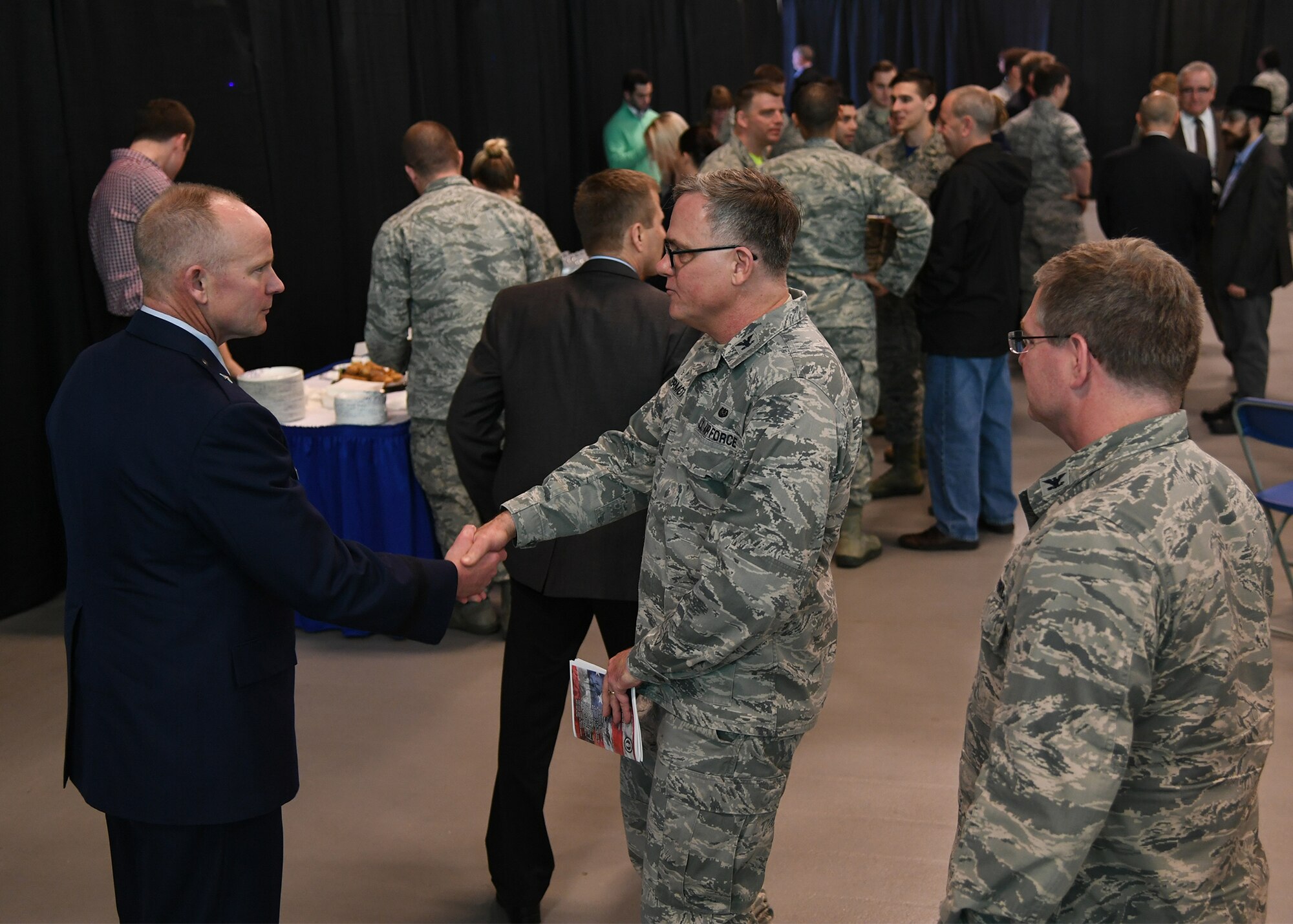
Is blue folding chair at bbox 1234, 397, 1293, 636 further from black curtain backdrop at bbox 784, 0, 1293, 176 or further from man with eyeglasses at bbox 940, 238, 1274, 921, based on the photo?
black curtain backdrop at bbox 784, 0, 1293, 176

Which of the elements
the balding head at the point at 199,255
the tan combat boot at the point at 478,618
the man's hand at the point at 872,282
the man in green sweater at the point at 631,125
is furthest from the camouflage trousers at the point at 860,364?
the man in green sweater at the point at 631,125

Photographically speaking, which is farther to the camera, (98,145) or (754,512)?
(98,145)

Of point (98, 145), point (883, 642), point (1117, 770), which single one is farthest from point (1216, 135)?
point (1117, 770)

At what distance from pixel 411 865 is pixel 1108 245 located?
89.7 inches

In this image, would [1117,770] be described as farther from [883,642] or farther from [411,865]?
[883,642]

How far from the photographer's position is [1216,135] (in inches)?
366

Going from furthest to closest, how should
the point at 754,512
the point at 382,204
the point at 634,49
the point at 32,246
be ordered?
the point at 634,49, the point at 382,204, the point at 32,246, the point at 754,512

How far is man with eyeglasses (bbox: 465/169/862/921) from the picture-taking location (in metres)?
1.82

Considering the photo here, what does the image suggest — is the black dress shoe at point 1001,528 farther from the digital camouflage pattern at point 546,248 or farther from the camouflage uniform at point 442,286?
the camouflage uniform at point 442,286

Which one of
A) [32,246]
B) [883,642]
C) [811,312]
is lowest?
[883,642]

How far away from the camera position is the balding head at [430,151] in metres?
4.21

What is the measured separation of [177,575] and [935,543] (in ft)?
12.5

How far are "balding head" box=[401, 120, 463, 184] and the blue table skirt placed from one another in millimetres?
916

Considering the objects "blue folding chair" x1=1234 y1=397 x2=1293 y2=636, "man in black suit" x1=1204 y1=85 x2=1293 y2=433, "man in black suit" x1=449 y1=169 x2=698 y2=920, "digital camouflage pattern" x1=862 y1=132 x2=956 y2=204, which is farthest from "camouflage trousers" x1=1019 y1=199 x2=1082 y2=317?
"man in black suit" x1=449 y1=169 x2=698 y2=920
